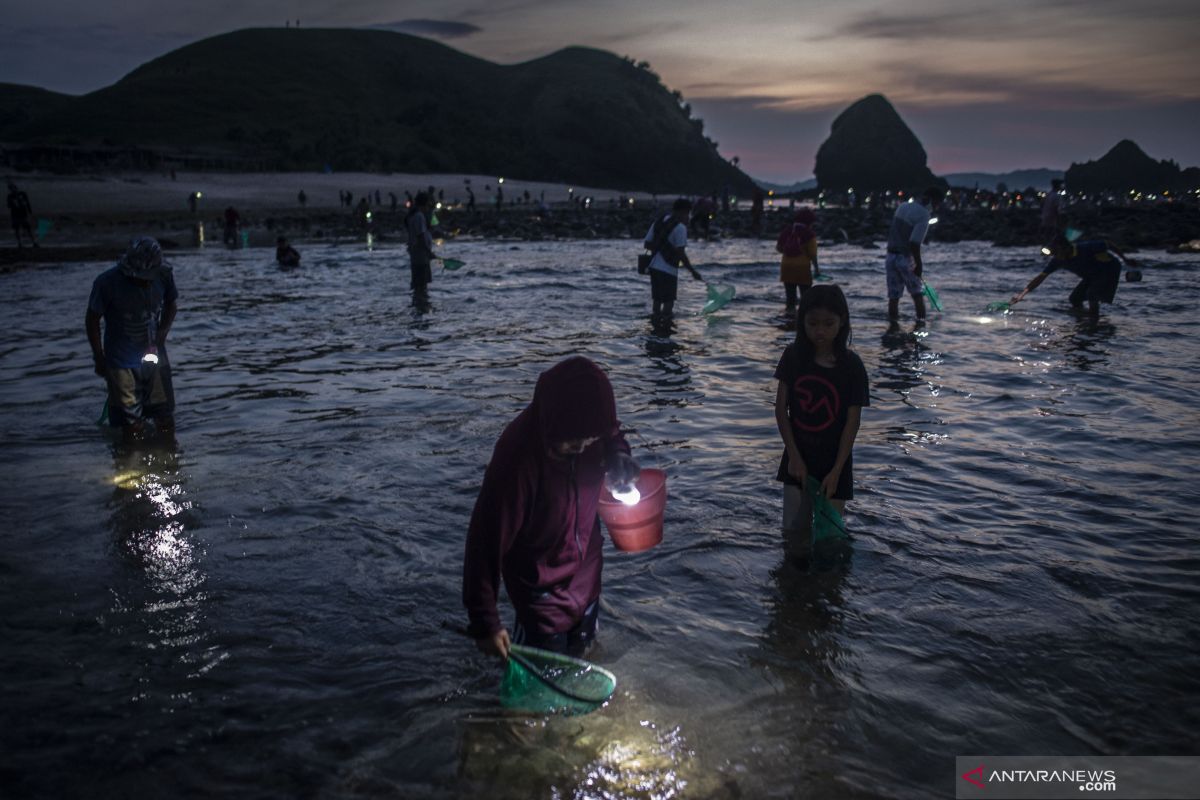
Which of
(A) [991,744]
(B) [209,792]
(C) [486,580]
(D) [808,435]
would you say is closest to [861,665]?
(A) [991,744]

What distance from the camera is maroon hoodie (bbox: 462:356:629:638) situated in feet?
8.43

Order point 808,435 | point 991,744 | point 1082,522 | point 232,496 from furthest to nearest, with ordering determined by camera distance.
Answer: point 232,496 → point 1082,522 → point 808,435 → point 991,744

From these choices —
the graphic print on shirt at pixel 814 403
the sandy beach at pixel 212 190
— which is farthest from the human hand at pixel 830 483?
the sandy beach at pixel 212 190

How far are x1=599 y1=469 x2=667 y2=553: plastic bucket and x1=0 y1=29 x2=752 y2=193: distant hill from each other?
261 ft

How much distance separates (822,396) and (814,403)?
0.06 m

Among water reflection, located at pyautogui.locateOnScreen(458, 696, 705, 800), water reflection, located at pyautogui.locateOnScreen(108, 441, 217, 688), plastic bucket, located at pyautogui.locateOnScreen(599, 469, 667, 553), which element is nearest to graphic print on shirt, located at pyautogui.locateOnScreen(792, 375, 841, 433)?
plastic bucket, located at pyautogui.locateOnScreen(599, 469, 667, 553)

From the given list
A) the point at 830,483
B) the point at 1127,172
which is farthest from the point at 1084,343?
the point at 1127,172

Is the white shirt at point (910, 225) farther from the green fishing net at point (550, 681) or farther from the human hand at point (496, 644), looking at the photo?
the human hand at point (496, 644)

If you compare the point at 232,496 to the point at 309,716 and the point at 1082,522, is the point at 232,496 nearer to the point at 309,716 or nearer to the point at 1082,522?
the point at 309,716

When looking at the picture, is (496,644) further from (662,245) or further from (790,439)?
(662,245)

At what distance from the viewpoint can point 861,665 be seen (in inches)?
149

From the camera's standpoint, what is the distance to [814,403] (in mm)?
4289

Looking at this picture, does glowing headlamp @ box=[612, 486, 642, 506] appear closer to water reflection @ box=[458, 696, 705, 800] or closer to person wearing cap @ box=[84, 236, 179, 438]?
water reflection @ box=[458, 696, 705, 800]

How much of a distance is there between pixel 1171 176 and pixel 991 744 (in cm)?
18550
